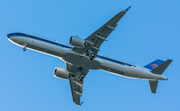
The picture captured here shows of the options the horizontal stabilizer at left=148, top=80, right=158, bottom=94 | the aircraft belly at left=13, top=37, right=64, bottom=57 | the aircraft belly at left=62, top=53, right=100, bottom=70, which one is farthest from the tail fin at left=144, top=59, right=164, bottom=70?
the aircraft belly at left=13, top=37, right=64, bottom=57

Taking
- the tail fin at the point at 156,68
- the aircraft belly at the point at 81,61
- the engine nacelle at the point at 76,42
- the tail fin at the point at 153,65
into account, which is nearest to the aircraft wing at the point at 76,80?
the aircraft belly at the point at 81,61

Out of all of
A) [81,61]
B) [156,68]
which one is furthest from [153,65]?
[81,61]

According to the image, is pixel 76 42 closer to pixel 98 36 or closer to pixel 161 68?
pixel 98 36

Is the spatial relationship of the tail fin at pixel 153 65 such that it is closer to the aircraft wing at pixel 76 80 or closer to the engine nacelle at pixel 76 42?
the aircraft wing at pixel 76 80

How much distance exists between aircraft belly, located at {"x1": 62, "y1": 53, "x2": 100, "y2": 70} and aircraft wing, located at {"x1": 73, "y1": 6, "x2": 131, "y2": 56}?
1443 mm

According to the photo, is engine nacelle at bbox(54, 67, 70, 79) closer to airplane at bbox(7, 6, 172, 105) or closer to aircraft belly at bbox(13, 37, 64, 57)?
airplane at bbox(7, 6, 172, 105)

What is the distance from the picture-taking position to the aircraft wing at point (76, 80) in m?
61.5

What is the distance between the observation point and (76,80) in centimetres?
6538

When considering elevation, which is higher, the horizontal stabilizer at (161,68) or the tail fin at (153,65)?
the tail fin at (153,65)

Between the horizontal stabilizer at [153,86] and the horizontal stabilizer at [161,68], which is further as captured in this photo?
the horizontal stabilizer at [153,86]

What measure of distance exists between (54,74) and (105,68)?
15.2 m

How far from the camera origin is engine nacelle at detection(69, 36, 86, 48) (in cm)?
5038

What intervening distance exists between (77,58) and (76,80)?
43.4 ft

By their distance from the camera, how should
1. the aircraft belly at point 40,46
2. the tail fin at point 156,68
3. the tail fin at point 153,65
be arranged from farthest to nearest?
the tail fin at point 153,65
the tail fin at point 156,68
the aircraft belly at point 40,46
